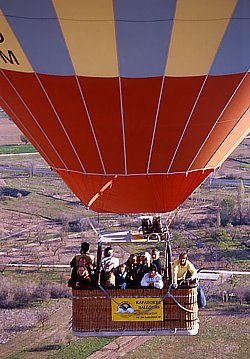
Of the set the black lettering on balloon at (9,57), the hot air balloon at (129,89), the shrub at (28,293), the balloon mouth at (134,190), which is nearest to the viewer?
the hot air balloon at (129,89)

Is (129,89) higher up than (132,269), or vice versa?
(129,89)

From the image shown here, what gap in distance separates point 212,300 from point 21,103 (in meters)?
7.86

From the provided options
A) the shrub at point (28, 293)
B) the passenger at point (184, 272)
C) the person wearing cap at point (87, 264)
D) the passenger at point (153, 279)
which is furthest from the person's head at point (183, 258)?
the shrub at point (28, 293)

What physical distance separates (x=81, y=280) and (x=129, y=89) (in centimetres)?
109

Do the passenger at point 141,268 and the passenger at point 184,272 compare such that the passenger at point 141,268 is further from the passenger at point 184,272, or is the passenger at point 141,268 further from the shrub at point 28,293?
the shrub at point 28,293

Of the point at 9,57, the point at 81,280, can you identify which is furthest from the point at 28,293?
the point at 9,57

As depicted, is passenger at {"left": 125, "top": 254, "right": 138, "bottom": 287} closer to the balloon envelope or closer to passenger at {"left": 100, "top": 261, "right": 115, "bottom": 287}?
passenger at {"left": 100, "top": 261, "right": 115, "bottom": 287}

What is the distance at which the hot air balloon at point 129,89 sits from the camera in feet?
12.7

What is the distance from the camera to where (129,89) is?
4.04 metres

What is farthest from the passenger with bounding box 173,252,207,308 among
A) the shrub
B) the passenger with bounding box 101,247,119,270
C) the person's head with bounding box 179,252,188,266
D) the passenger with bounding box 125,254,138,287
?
the shrub

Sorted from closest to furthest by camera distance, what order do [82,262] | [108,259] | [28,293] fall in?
1. [82,262]
2. [108,259]
3. [28,293]

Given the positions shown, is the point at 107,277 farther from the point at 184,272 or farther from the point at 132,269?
the point at 184,272

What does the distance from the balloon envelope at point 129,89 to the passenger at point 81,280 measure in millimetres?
499

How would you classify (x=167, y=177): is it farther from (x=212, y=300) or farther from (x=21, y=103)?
(x=212, y=300)
